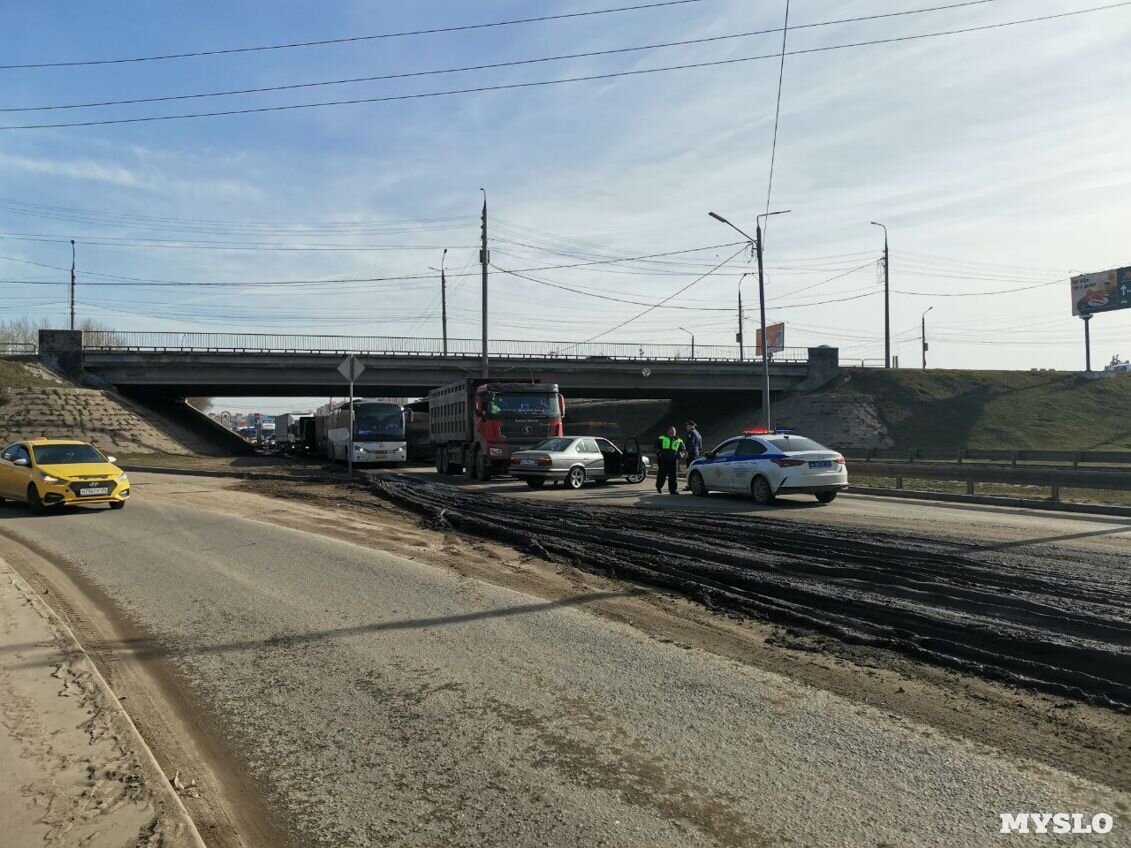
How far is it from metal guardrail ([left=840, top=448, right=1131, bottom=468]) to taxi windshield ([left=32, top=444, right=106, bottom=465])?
25422 mm

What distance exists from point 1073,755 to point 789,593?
3.81 meters

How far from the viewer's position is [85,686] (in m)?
5.32

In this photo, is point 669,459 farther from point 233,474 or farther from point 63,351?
point 63,351

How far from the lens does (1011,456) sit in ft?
108

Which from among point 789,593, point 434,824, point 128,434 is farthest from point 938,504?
point 128,434

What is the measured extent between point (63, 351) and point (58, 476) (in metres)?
38.7

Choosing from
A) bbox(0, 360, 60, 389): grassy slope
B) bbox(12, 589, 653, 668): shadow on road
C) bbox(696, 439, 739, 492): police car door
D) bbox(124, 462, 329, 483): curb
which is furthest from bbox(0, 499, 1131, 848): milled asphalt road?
bbox(0, 360, 60, 389): grassy slope

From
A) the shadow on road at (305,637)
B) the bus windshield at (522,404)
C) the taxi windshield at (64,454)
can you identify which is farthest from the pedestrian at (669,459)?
the taxi windshield at (64,454)

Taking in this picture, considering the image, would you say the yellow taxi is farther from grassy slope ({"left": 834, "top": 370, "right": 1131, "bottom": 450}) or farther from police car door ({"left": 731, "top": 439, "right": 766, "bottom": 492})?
grassy slope ({"left": 834, "top": 370, "right": 1131, "bottom": 450})

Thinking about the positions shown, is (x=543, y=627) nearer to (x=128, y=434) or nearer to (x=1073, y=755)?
(x=1073, y=755)

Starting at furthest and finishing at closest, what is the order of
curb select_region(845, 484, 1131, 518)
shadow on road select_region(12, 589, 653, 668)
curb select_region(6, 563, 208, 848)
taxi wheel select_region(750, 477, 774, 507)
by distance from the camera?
taxi wheel select_region(750, 477, 774, 507) < curb select_region(845, 484, 1131, 518) < shadow on road select_region(12, 589, 653, 668) < curb select_region(6, 563, 208, 848)

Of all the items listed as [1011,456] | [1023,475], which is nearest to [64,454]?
[1023,475]

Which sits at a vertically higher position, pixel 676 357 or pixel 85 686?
pixel 676 357

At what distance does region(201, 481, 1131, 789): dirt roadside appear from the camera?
4.37m
